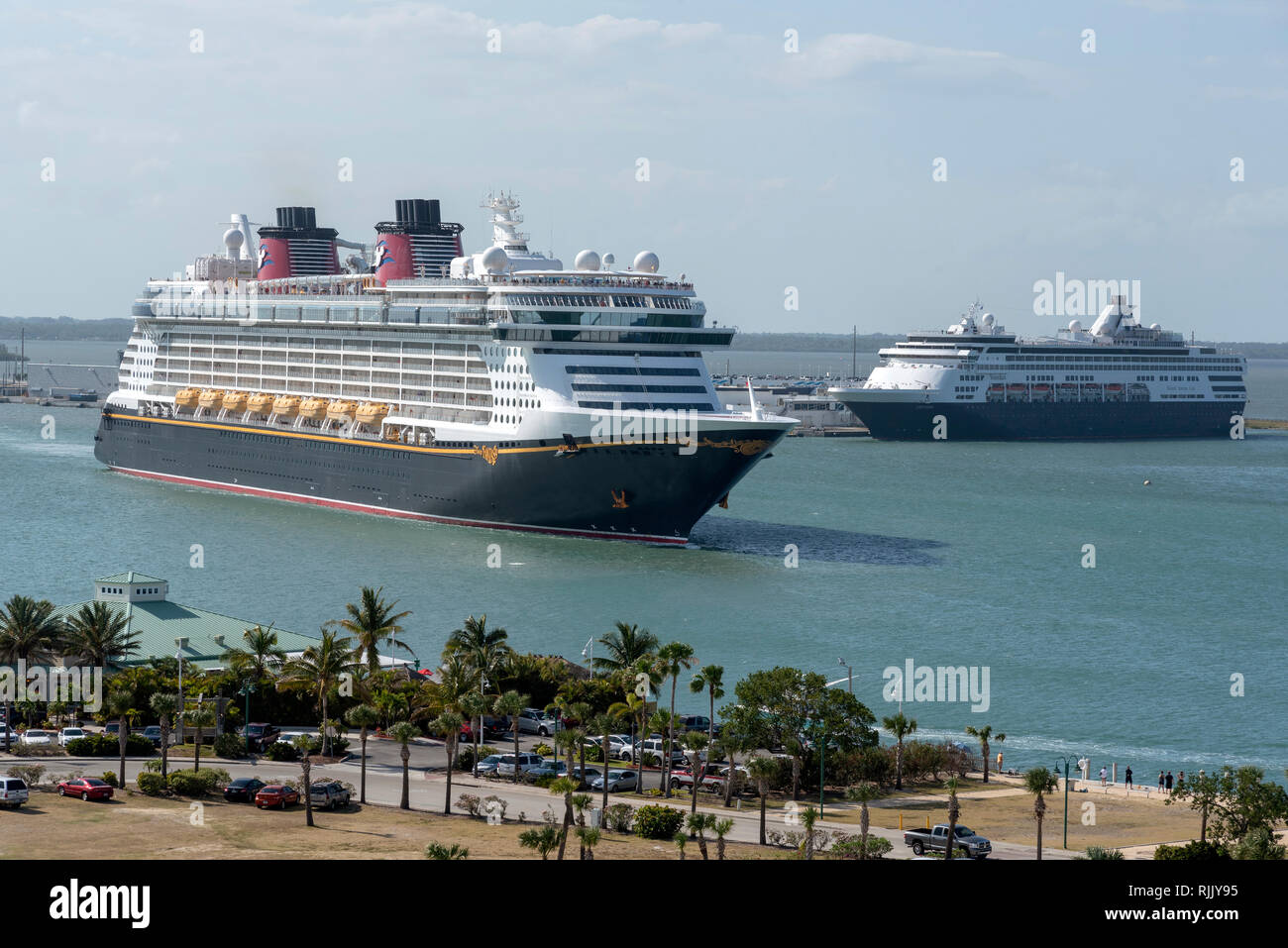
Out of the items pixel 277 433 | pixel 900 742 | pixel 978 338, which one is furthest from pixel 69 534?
pixel 978 338

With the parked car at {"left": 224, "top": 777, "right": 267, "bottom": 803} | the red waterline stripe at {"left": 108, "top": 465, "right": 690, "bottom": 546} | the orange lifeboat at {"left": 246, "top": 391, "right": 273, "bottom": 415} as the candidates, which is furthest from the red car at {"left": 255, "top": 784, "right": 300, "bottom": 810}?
the orange lifeboat at {"left": 246, "top": 391, "right": 273, "bottom": 415}

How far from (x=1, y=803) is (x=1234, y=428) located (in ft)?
450

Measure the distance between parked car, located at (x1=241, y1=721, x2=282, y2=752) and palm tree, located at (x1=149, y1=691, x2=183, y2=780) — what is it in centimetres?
153

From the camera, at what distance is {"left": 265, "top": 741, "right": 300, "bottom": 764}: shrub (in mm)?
32531

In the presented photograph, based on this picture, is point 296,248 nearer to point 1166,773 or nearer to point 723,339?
point 723,339

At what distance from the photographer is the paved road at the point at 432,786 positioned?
27.9 m

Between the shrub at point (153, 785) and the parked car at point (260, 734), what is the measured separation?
15.3 feet

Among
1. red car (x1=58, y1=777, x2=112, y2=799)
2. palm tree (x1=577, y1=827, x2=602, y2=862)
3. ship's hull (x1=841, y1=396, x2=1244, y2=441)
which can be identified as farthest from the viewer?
ship's hull (x1=841, y1=396, x2=1244, y2=441)

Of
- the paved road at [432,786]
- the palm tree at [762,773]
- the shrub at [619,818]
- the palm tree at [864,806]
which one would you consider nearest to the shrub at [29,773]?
the paved road at [432,786]

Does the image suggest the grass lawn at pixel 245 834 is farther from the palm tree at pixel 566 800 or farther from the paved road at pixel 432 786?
the paved road at pixel 432 786

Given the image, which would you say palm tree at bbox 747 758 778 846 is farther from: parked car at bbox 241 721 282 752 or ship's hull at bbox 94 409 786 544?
ship's hull at bbox 94 409 786 544
